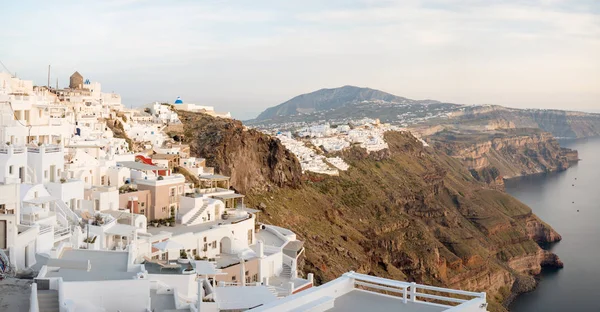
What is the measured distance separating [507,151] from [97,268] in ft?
405

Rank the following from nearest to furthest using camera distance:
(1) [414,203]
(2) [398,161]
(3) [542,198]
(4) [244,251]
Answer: (4) [244,251], (1) [414,203], (2) [398,161], (3) [542,198]

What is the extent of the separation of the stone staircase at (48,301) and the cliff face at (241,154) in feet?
79.9

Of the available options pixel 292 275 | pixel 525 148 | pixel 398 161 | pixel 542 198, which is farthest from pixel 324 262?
pixel 525 148

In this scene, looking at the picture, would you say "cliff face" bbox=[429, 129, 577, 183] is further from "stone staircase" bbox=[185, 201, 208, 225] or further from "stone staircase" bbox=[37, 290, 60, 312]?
"stone staircase" bbox=[37, 290, 60, 312]

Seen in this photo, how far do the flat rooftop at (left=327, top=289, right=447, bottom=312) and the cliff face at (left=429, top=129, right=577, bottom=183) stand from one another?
311 ft

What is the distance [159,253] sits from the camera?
17.8 meters

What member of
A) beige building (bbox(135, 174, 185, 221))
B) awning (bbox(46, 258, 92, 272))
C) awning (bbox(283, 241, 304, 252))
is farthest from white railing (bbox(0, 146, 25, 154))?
awning (bbox(283, 241, 304, 252))

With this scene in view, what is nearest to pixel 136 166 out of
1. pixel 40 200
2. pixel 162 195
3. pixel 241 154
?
pixel 162 195

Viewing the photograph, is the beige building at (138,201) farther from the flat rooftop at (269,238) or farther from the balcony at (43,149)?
the flat rooftop at (269,238)

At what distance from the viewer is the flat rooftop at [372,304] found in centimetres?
844

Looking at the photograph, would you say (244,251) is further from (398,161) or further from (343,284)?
(398,161)

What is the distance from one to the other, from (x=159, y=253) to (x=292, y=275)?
5.04 meters

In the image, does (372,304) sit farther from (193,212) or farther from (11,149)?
(193,212)

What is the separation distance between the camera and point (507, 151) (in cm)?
12788
